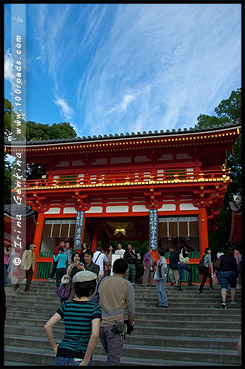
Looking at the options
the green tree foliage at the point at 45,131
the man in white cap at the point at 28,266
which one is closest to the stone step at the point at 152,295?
the man in white cap at the point at 28,266

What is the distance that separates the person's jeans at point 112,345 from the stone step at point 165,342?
108 inches

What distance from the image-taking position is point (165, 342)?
18.9ft

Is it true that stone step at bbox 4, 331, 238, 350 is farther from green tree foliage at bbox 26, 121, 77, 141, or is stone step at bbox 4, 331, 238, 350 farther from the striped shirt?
green tree foliage at bbox 26, 121, 77, 141

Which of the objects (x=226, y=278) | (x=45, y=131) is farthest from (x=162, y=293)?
(x=45, y=131)

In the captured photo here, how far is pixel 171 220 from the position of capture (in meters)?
14.2

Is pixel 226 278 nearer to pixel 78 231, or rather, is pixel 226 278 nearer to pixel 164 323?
pixel 164 323

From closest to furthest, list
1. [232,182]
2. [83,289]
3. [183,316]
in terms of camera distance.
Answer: [83,289], [183,316], [232,182]

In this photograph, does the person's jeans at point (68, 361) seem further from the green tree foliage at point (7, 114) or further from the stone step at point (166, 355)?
the green tree foliage at point (7, 114)

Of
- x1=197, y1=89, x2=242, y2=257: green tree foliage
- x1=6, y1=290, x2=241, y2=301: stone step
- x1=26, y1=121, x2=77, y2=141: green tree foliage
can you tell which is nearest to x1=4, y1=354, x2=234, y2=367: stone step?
x1=6, y1=290, x2=241, y2=301: stone step

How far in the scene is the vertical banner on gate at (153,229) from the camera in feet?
44.6

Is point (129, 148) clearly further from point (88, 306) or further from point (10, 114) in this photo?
point (88, 306)

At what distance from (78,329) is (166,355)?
3.38 m
